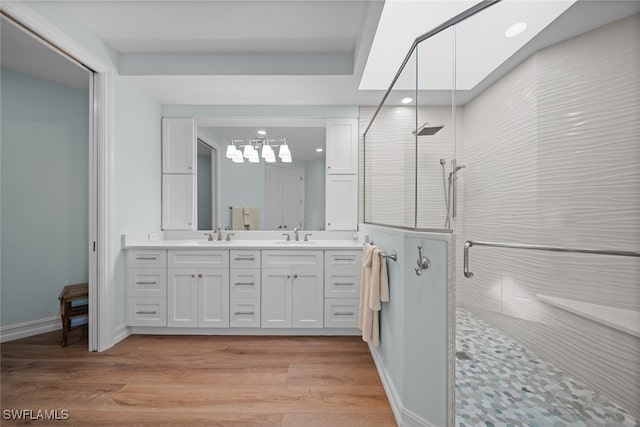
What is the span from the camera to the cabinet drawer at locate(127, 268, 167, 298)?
2.46m

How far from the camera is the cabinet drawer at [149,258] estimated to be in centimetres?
245

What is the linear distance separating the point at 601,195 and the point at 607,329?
66 cm

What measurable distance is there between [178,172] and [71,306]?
1528 mm

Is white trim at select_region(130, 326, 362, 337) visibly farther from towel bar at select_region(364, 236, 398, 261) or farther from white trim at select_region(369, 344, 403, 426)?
towel bar at select_region(364, 236, 398, 261)

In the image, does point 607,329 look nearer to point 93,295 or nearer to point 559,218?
A: point 559,218

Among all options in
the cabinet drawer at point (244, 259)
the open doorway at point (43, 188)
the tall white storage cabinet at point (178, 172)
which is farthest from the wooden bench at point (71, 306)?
the cabinet drawer at point (244, 259)

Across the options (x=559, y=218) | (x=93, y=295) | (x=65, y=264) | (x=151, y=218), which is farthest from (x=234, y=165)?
(x=559, y=218)

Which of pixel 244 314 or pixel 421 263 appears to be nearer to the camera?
pixel 421 263

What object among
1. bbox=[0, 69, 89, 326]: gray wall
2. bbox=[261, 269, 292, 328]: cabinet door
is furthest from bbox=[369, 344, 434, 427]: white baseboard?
bbox=[0, 69, 89, 326]: gray wall

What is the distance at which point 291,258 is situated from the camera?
2.48 meters

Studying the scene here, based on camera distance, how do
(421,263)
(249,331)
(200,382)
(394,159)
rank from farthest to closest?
(249,331)
(394,159)
(200,382)
(421,263)

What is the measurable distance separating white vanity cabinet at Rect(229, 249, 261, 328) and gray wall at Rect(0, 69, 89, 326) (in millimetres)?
1685

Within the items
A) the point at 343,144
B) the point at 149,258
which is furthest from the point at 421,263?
the point at 149,258

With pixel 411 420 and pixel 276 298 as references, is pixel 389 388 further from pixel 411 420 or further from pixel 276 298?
pixel 276 298
